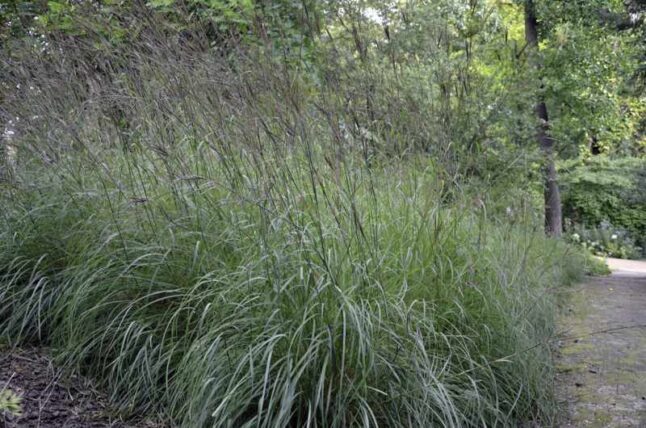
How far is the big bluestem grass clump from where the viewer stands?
2.28 m

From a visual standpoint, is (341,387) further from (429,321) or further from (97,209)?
(97,209)

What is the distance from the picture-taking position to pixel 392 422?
7.43ft

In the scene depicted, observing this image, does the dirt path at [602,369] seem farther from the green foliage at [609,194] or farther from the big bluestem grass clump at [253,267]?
the green foliage at [609,194]

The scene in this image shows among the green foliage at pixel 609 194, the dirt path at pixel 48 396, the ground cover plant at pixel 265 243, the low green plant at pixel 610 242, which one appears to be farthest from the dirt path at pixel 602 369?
the green foliage at pixel 609 194

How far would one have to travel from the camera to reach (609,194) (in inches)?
813

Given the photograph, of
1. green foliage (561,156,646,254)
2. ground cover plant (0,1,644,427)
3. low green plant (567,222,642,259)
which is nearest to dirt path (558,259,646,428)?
ground cover plant (0,1,644,427)

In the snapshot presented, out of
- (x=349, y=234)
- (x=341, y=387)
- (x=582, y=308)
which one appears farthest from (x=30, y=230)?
(x=582, y=308)

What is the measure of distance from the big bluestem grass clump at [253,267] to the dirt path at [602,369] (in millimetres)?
231

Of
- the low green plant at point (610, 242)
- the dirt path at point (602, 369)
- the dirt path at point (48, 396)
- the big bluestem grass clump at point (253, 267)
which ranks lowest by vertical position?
the low green plant at point (610, 242)

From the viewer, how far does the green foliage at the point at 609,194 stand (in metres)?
19.4

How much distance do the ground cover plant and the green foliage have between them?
16720mm

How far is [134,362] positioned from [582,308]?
4005mm

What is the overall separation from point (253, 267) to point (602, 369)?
80.9 inches

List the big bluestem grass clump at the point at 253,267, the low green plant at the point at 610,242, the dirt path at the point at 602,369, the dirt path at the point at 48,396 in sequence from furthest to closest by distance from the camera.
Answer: the low green plant at the point at 610,242
the dirt path at the point at 602,369
the dirt path at the point at 48,396
the big bluestem grass clump at the point at 253,267
